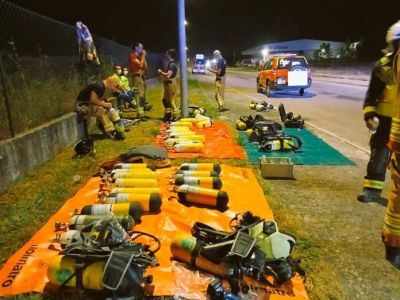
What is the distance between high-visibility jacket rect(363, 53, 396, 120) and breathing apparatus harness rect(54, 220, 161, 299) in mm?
3557

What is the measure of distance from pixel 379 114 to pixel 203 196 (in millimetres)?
2598

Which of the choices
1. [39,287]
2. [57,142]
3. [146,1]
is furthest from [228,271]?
[146,1]

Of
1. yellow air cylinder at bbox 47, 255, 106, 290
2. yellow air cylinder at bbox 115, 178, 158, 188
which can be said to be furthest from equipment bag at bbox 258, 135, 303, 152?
yellow air cylinder at bbox 47, 255, 106, 290

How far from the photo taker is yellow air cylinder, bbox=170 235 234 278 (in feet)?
10.4

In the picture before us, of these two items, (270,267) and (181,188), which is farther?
(181,188)

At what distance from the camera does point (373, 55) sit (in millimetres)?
43031

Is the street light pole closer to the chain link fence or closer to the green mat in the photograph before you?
the chain link fence

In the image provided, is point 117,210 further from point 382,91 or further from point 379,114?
point 382,91

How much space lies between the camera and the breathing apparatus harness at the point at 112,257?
2.82m

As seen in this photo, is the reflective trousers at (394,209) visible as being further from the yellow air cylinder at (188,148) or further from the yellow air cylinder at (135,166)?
the yellow air cylinder at (188,148)

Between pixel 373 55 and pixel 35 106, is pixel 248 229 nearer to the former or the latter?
pixel 35 106

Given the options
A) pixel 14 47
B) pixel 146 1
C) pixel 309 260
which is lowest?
pixel 309 260

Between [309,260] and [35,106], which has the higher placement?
[35,106]

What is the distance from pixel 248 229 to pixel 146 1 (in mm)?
51732
